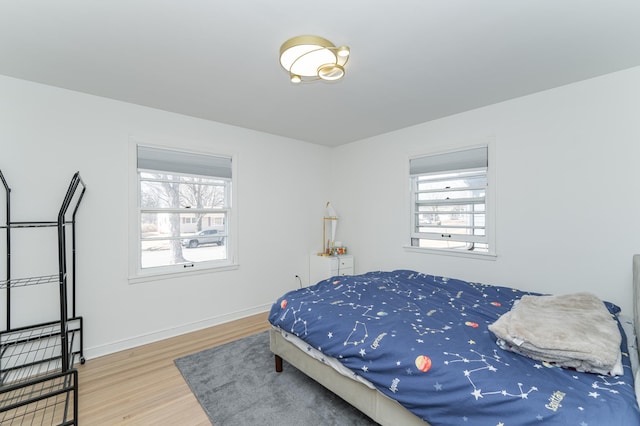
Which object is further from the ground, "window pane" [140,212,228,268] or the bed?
"window pane" [140,212,228,268]

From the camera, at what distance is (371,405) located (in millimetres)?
1660

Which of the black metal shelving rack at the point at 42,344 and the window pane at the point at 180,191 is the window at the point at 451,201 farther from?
the black metal shelving rack at the point at 42,344

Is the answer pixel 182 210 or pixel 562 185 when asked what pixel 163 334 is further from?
pixel 562 185

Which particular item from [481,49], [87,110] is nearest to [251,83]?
[87,110]

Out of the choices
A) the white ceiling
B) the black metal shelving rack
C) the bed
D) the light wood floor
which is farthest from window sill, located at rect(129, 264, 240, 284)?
the white ceiling

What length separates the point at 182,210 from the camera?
3264 mm

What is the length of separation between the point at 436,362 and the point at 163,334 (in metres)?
2.88

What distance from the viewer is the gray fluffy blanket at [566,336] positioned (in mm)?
1268

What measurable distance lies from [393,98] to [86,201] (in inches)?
122

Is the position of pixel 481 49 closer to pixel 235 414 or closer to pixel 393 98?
pixel 393 98

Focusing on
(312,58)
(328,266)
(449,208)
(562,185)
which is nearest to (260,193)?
(328,266)

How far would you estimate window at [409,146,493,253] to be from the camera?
10.1ft

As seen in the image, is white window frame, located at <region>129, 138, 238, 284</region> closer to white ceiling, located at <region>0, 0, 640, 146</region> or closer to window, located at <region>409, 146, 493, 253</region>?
white ceiling, located at <region>0, 0, 640, 146</region>

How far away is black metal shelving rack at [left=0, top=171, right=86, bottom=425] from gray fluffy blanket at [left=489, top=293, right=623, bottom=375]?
2.76 m
